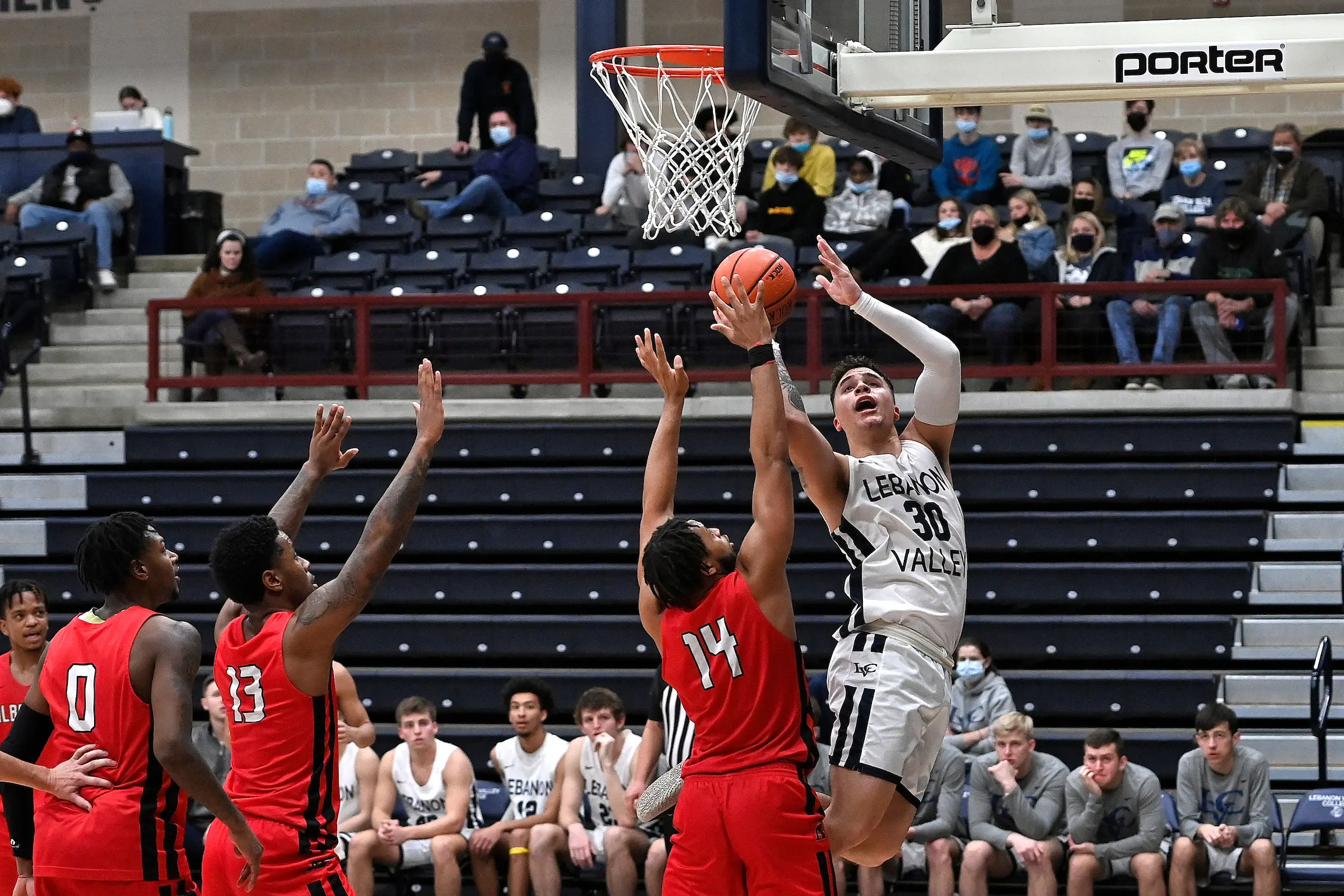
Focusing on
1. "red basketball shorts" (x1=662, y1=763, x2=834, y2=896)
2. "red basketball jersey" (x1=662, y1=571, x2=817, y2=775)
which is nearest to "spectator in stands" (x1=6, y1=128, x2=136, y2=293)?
"red basketball jersey" (x1=662, y1=571, x2=817, y2=775)

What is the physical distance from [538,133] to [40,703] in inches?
542

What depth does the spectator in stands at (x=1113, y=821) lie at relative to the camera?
30.5ft

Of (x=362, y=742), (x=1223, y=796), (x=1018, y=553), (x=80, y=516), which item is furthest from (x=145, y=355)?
(x=1223, y=796)

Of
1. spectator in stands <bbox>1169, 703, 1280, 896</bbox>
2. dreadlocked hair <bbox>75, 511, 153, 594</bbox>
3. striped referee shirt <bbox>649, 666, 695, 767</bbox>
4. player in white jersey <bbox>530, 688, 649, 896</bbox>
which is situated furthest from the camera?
player in white jersey <bbox>530, 688, 649, 896</bbox>

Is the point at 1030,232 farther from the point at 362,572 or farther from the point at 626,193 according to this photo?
the point at 362,572

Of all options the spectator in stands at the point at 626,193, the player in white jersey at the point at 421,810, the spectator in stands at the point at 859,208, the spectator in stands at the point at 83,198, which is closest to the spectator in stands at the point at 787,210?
the spectator in stands at the point at 859,208

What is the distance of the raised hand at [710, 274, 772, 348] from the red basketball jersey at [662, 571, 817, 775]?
704 millimetres

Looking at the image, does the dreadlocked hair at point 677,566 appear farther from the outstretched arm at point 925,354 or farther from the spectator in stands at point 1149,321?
the spectator in stands at point 1149,321

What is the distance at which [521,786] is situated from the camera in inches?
403

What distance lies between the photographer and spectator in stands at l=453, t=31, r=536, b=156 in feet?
52.2

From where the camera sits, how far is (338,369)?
13438 millimetres

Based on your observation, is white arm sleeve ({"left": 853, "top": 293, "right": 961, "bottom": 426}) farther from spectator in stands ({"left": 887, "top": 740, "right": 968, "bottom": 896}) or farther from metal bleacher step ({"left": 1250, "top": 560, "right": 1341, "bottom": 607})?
metal bleacher step ({"left": 1250, "top": 560, "right": 1341, "bottom": 607})

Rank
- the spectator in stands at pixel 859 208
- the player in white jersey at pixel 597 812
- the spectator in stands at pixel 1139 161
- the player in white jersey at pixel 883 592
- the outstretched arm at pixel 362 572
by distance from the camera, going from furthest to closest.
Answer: the spectator in stands at pixel 1139 161
the spectator in stands at pixel 859 208
the player in white jersey at pixel 597 812
the player in white jersey at pixel 883 592
the outstretched arm at pixel 362 572

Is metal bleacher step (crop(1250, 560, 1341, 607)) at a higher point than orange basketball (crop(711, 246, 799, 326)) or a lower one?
lower
